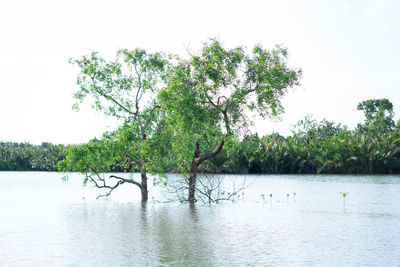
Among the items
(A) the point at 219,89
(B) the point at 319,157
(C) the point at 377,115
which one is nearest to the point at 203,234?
(A) the point at 219,89

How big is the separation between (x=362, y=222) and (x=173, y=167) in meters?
9.98

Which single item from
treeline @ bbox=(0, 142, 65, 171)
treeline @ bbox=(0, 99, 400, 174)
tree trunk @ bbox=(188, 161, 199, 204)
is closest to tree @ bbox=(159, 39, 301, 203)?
tree trunk @ bbox=(188, 161, 199, 204)

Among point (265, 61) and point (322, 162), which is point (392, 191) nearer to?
point (265, 61)

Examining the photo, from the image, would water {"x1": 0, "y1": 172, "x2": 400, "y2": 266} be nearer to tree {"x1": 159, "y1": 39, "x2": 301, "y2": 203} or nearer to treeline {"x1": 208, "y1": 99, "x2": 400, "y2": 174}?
tree {"x1": 159, "y1": 39, "x2": 301, "y2": 203}

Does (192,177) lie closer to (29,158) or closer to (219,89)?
(219,89)

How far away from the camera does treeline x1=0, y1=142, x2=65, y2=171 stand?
262ft

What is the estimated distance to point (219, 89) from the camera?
2330 centimetres

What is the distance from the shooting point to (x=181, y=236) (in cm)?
1614

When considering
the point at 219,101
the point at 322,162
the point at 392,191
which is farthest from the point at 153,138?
the point at 322,162

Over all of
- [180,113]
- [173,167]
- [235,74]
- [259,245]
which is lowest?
[259,245]

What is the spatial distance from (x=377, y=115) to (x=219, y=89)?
6544 cm

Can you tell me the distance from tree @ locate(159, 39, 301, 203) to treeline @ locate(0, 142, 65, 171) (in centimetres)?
5741

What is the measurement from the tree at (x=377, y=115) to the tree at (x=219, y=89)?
195 feet

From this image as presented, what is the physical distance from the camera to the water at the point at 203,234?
12.5 meters
